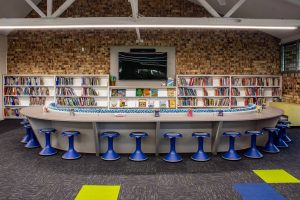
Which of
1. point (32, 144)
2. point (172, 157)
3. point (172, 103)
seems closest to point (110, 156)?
point (172, 157)

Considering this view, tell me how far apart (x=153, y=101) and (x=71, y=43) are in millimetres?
3339

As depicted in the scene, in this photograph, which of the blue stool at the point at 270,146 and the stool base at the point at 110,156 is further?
the blue stool at the point at 270,146

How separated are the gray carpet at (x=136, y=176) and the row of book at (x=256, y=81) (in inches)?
156

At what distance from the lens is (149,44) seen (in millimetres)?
9000

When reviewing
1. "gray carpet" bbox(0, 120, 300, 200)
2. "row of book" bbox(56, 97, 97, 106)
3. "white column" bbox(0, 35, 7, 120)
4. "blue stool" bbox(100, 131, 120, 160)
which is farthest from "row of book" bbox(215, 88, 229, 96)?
"white column" bbox(0, 35, 7, 120)

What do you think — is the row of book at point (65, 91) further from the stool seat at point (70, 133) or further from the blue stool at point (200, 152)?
the blue stool at point (200, 152)

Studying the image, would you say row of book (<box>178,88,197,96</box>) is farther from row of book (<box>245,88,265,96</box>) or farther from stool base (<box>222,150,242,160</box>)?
stool base (<box>222,150,242,160</box>)

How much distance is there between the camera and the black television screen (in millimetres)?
8906

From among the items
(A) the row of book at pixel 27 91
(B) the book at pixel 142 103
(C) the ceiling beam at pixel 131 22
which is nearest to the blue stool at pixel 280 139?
(C) the ceiling beam at pixel 131 22

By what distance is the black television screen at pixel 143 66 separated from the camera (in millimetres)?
8906

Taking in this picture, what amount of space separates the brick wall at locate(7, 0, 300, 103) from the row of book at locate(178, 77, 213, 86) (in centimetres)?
30

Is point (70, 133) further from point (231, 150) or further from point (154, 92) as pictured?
point (154, 92)

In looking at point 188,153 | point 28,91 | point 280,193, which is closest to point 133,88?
point 28,91

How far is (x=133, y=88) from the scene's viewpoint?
8.82 metres
